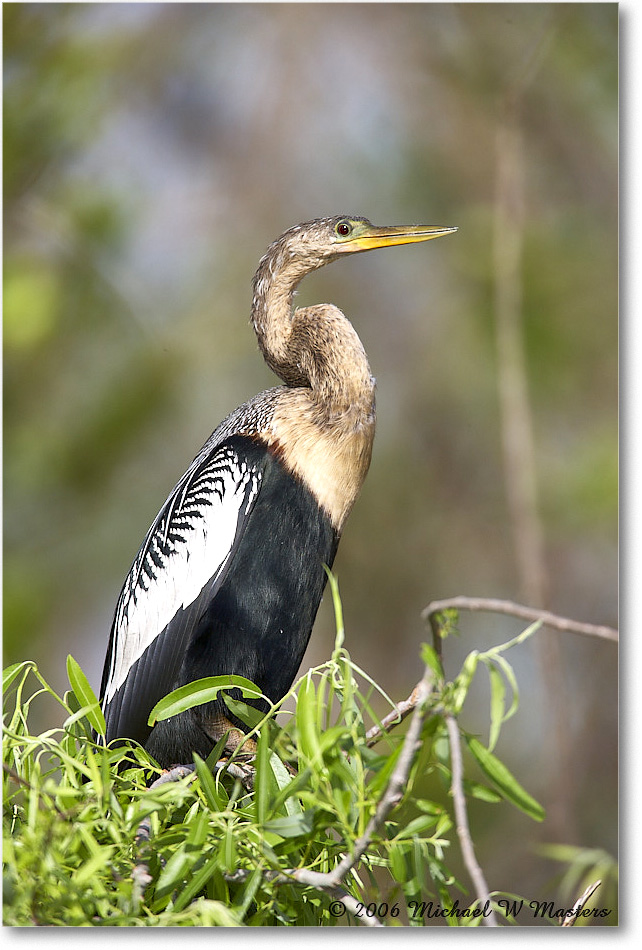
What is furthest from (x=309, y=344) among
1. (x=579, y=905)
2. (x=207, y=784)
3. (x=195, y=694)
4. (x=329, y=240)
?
(x=579, y=905)

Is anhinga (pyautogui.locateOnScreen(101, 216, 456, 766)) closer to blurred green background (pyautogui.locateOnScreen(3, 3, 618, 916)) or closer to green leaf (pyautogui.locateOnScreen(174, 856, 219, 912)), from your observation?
blurred green background (pyautogui.locateOnScreen(3, 3, 618, 916))

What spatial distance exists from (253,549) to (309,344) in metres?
0.31

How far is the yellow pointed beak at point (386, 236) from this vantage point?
135 centimetres

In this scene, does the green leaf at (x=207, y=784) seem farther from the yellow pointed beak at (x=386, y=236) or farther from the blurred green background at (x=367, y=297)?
the yellow pointed beak at (x=386, y=236)

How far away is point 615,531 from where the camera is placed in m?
1.36

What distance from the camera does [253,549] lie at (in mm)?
1273

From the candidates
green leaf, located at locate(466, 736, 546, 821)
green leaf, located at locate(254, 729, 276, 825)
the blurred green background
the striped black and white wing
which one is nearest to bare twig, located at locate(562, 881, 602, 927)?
the blurred green background

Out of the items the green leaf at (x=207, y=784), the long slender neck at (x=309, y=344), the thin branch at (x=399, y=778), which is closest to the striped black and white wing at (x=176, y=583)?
the long slender neck at (x=309, y=344)

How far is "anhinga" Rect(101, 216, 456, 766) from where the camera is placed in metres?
1.26

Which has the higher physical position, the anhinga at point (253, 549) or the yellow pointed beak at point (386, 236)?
the yellow pointed beak at point (386, 236)

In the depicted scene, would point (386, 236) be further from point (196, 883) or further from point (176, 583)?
point (196, 883)

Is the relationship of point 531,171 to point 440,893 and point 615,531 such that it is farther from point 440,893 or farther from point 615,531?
point 440,893

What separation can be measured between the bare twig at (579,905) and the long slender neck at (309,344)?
70 centimetres

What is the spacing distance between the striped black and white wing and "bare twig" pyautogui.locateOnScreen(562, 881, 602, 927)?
0.60 meters
